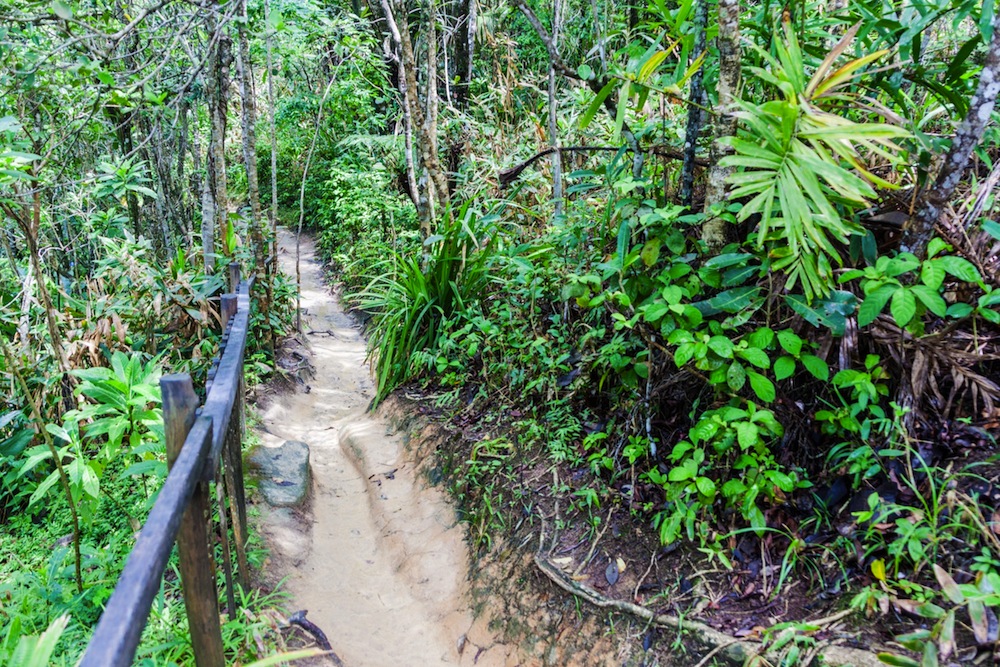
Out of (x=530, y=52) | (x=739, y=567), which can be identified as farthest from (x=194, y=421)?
(x=530, y=52)

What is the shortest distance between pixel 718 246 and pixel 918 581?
5.03 ft

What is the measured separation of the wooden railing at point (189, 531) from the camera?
3.79ft

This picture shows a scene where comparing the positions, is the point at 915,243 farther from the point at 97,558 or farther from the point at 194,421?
the point at 97,558

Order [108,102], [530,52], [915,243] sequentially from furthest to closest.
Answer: [530,52]
[108,102]
[915,243]

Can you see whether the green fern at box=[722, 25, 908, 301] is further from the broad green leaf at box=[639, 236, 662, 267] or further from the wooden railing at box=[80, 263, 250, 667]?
the wooden railing at box=[80, 263, 250, 667]

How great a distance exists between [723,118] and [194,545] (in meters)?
2.59

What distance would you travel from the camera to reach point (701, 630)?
2.49 m

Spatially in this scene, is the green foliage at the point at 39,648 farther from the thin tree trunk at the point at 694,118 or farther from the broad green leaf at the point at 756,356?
the thin tree trunk at the point at 694,118

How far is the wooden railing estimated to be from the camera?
3.79ft

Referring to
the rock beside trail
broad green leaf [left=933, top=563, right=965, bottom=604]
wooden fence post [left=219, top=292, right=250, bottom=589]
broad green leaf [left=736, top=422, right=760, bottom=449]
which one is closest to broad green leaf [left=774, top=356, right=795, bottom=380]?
broad green leaf [left=736, top=422, right=760, bottom=449]

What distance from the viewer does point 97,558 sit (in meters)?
3.01

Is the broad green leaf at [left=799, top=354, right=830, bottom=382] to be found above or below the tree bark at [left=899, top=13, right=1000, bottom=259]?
below

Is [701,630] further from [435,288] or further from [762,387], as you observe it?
[435,288]

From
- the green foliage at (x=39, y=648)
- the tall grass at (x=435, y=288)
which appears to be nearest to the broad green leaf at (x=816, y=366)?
the green foliage at (x=39, y=648)
